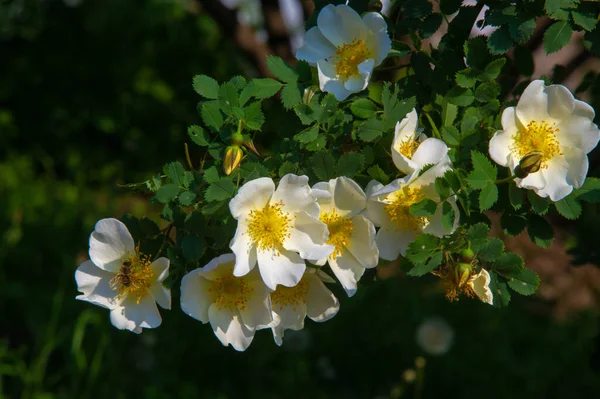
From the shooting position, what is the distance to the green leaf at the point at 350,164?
4.08 feet

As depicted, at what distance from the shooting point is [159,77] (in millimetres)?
4750

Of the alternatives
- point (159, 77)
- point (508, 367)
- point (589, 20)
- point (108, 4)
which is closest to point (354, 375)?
point (508, 367)

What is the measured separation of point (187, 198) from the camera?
1.25m

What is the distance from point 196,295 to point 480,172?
20.5 inches

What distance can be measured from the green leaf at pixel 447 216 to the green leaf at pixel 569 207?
213 mm

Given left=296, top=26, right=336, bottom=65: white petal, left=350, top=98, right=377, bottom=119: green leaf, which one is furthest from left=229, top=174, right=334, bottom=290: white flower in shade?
left=296, top=26, right=336, bottom=65: white petal

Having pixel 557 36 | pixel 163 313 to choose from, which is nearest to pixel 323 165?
pixel 557 36

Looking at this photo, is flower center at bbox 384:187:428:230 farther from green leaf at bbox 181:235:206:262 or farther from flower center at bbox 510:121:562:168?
green leaf at bbox 181:235:206:262

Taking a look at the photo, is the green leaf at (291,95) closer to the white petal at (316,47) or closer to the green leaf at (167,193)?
the white petal at (316,47)

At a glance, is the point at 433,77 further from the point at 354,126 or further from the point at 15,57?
the point at 15,57

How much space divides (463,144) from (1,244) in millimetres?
2691

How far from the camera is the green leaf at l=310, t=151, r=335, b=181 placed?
125cm

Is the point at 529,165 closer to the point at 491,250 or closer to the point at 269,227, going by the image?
the point at 491,250

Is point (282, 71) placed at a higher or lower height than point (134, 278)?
higher
